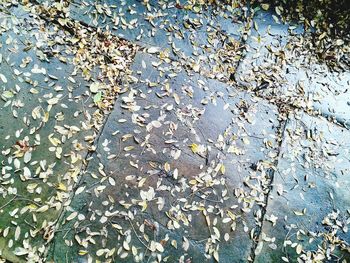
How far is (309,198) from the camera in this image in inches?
126

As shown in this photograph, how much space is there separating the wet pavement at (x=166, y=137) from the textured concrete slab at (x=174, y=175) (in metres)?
0.01

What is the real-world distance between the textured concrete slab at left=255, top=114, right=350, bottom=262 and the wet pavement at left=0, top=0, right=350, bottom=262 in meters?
0.01

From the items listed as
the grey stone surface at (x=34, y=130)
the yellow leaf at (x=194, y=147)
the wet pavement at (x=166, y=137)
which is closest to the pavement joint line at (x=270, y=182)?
the wet pavement at (x=166, y=137)

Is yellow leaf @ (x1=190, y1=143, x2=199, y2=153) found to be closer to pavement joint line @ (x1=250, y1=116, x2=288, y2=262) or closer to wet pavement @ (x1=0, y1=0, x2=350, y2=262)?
wet pavement @ (x1=0, y1=0, x2=350, y2=262)

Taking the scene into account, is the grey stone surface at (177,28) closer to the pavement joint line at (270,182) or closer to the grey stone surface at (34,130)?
the grey stone surface at (34,130)

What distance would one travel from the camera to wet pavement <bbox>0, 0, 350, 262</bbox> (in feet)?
9.36

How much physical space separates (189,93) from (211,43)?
69 cm

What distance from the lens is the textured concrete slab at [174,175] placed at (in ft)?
9.29

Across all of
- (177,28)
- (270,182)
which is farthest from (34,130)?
(270,182)

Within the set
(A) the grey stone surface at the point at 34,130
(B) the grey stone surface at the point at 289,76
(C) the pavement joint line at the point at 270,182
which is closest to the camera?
Answer: (A) the grey stone surface at the point at 34,130

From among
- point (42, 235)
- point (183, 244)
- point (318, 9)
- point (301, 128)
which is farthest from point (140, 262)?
point (318, 9)

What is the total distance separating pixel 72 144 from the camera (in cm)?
310

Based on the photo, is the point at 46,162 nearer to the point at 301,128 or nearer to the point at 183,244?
the point at 183,244

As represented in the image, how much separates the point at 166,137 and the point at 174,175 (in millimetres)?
385
